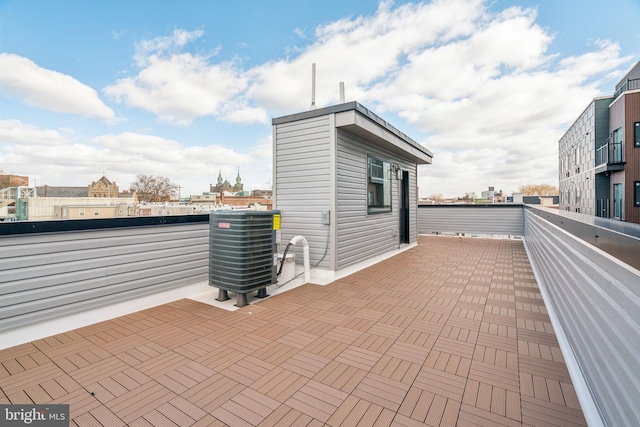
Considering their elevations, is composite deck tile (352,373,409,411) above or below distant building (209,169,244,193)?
below

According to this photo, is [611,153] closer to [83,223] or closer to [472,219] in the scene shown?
[472,219]

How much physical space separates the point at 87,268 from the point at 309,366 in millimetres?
2553

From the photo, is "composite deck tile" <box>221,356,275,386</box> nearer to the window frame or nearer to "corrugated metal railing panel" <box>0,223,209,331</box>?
"corrugated metal railing panel" <box>0,223,209,331</box>

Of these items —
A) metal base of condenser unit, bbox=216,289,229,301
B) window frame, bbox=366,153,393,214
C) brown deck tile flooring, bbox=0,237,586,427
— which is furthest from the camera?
window frame, bbox=366,153,393,214

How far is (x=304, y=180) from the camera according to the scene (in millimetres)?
4832

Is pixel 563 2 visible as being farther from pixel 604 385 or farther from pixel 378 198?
pixel 604 385

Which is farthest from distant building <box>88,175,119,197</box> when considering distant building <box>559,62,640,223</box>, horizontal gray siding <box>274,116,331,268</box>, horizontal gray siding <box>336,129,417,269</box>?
distant building <box>559,62,640,223</box>

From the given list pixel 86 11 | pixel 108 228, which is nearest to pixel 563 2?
pixel 108 228

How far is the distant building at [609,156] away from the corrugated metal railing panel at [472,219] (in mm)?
7470

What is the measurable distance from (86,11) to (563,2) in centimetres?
1116

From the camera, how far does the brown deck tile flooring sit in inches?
63.1

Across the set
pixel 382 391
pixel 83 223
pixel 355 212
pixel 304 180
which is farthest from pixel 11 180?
pixel 382 391

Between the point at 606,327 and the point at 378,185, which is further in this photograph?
the point at 378,185

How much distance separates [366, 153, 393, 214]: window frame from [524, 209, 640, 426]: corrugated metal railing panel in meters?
3.71
